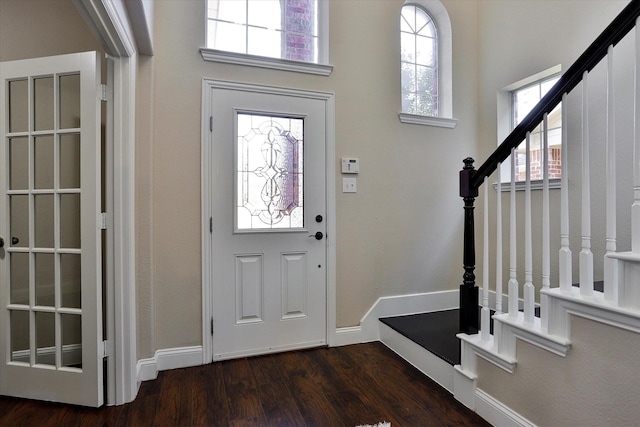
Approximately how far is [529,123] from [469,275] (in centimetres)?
86

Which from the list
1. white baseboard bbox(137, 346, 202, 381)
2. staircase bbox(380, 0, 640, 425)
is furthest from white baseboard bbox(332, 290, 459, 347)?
white baseboard bbox(137, 346, 202, 381)

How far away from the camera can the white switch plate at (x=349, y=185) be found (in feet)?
8.82

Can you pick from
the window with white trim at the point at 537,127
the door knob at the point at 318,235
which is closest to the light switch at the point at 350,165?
the door knob at the point at 318,235

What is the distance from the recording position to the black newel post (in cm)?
188

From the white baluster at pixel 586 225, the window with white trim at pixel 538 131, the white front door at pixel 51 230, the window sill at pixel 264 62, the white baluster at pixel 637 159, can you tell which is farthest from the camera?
the window with white trim at pixel 538 131

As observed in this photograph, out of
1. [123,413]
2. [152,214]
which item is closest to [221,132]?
[152,214]

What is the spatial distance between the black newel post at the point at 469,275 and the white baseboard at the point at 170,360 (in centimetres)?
175

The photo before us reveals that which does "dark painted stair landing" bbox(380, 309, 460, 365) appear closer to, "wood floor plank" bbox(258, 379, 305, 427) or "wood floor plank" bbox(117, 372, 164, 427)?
"wood floor plank" bbox(258, 379, 305, 427)

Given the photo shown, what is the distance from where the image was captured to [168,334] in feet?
7.47

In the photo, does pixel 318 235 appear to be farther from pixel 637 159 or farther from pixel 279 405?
pixel 637 159

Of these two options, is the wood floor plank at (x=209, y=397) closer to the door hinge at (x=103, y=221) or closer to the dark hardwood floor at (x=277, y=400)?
the dark hardwood floor at (x=277, y=400)

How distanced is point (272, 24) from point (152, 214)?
5.65 ft

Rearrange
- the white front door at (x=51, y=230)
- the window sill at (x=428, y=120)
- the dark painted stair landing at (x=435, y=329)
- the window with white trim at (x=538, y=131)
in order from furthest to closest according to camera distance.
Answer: the window sill at (x=428, y=120)
the window with white trim at (x=538, y=131)
the dark painted stair landing at (x=435, y=329)
the white front door at (x=51, y=230)

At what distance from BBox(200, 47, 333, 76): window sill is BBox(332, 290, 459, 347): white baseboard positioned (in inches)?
75.3
